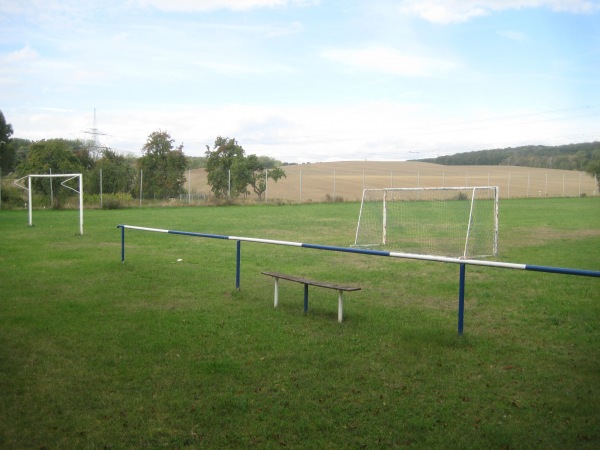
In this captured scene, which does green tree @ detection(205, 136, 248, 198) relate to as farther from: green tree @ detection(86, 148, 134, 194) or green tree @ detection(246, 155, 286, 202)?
green tree @ detection(86, 148, 134, 194)

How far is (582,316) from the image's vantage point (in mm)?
7625

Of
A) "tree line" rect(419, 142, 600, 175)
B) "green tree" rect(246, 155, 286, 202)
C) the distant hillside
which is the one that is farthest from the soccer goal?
the distant hillside

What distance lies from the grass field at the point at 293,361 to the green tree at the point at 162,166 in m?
31.3

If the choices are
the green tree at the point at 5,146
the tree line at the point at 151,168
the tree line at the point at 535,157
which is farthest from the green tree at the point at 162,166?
the tree line at the point at 535,157

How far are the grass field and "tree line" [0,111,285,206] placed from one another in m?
28.3

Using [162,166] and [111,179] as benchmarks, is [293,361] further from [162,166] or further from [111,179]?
[162,166]

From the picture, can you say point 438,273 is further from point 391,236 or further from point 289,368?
point 391,236

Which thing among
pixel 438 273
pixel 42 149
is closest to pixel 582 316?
pixel 438 273

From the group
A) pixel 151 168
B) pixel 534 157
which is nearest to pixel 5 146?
pixel 151 168

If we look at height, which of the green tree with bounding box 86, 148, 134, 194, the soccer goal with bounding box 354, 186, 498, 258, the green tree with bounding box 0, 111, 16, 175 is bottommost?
the soccer goal with bounding box 354, 186, 498, 258

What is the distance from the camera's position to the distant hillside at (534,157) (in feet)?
230

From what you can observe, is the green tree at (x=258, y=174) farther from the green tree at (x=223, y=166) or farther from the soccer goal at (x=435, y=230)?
the soccer goal at (x=435, y=230)

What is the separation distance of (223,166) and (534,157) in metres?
50.5

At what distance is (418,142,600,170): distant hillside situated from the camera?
7012cm
